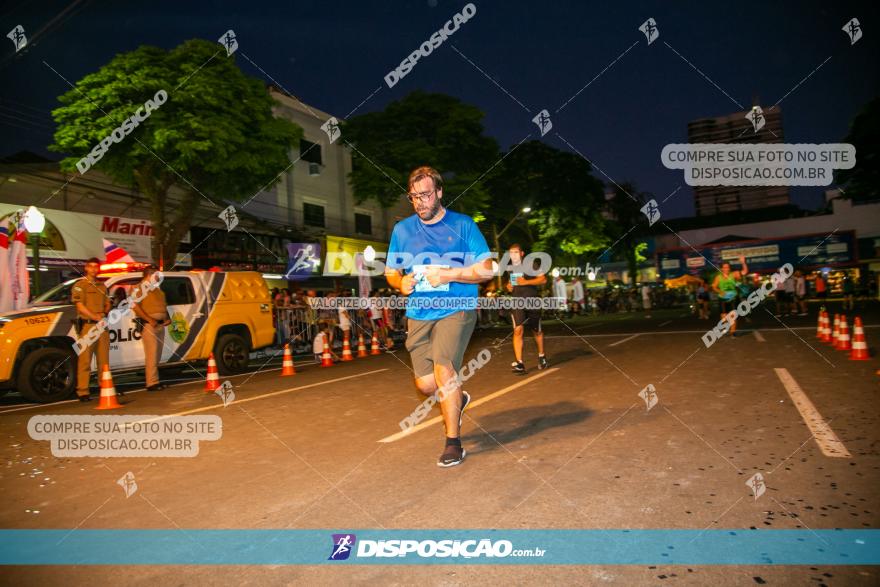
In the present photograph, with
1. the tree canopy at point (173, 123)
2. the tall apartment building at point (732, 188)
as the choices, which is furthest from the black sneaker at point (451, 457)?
the tall apartment building at point (732, 188)

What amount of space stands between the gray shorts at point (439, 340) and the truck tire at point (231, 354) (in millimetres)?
8096

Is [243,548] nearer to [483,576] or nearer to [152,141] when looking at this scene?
[483,576]

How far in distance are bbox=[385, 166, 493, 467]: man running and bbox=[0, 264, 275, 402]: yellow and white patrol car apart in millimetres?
7037

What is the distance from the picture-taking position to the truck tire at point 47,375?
8461 mm

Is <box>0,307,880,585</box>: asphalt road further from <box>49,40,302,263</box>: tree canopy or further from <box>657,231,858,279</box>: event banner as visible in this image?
<box>657,231,858,279</box>: event banner

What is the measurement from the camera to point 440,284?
13.3 feet

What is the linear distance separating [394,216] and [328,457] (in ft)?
113

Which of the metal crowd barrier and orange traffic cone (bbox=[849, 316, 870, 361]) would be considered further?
the metal crowd barrier

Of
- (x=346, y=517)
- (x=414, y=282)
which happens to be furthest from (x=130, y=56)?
(x=346, y=517)

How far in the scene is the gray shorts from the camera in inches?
166

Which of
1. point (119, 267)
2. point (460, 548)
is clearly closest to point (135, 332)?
point (119, 267)

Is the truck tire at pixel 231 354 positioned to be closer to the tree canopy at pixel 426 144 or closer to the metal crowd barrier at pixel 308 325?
the metal crowd barrier at pixel 308 325

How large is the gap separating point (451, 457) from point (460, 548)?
1327 mm

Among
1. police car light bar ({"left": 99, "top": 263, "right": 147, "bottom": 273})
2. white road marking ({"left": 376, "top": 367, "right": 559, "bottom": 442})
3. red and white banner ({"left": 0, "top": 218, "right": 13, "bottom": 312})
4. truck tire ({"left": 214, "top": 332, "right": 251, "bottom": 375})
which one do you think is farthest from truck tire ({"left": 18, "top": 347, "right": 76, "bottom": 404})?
white road marking ({"left": 376, "top": 367, "right": 559, "bottom": 442})
